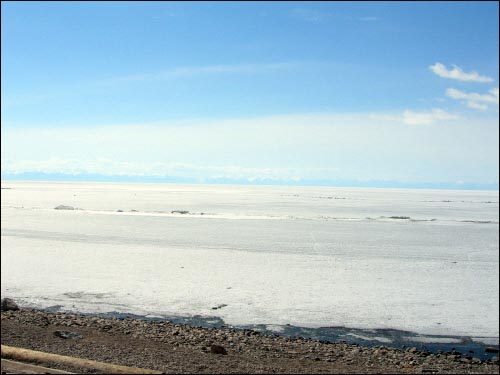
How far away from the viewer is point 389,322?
7.17 m

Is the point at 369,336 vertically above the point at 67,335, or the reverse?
the point at 67,335

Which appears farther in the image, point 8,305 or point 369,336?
point 8,305

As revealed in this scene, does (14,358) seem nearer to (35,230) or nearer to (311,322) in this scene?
(311,322)

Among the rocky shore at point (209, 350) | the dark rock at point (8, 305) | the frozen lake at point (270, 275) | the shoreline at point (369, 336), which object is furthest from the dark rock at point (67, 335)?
the dark rock at point (8, 305)

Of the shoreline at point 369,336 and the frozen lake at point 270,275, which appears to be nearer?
the shoreline at point 369,336

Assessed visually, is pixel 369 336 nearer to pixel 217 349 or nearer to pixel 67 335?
pixel 217 349

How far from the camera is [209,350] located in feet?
18.4

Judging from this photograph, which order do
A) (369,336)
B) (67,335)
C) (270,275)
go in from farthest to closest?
(270,275), (369,336), (67,335)

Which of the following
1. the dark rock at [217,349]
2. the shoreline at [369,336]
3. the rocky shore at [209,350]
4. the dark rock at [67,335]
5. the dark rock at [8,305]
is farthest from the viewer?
the dark rock at [8,305]

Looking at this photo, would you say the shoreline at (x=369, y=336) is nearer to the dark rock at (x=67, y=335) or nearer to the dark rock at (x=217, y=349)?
the dark rock at (x=217, y=349)

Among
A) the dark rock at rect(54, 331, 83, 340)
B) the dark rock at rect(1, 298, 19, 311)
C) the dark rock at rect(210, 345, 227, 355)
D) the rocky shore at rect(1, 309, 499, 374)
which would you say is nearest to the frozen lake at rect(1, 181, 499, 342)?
the dark rock at rect(1, 298, 19, 311)

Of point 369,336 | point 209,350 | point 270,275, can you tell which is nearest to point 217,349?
point 209,350

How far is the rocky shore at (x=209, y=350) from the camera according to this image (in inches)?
196

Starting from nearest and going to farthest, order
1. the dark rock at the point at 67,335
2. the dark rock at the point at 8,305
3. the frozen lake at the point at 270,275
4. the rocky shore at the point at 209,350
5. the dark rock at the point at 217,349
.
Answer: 1. the rocky shore at the point at 209,350
2. the dark rock at the point at 217,349
3. the dark rock at the point at 67,335
4. the dark rock at the point at 8,305
5. the frozen lake at the point at 270,275
